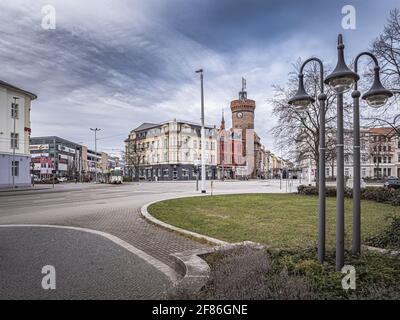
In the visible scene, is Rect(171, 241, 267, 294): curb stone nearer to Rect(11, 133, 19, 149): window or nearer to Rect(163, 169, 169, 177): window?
Rect(11, 133, 19, 149): window

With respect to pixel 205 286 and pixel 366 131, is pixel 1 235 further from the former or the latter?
pixel 366 131

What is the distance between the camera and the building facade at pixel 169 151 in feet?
241

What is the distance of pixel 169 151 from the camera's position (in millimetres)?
73562

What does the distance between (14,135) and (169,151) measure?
132 ft

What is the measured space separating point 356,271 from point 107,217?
9.59 m

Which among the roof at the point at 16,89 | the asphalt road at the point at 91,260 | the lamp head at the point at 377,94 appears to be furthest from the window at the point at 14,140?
the lamp head at the point at 377,94

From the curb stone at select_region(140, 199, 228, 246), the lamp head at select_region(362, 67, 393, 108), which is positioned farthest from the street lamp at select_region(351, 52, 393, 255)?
the curb stone at select_region(140, 199, 228, 246)

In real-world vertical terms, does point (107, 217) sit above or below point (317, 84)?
below

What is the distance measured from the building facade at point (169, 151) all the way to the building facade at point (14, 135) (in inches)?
1406

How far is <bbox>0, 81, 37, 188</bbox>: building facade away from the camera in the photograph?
35.0 m

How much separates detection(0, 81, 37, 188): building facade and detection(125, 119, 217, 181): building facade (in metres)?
35.7
